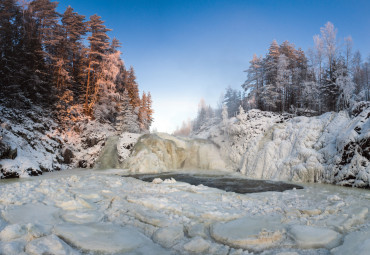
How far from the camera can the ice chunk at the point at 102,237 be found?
2883mm

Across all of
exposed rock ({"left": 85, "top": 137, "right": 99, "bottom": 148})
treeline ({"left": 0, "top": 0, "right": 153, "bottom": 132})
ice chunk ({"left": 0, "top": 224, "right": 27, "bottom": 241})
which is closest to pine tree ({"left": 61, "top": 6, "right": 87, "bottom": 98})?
treeline ({"left": 0, "top": 0, "right": 153, "bottom": 132})

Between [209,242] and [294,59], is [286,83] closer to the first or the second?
[294,59]

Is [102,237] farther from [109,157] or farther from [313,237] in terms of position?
[109,157]

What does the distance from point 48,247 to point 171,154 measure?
1507cm

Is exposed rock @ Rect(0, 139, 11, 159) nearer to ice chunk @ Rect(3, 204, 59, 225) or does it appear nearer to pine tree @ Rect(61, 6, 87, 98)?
ice chunk @ Rect(3, 204, 59, 225)

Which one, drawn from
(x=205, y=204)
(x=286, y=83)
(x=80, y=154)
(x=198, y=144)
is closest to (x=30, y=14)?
(x=80, y=154)

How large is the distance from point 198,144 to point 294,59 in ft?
67.5

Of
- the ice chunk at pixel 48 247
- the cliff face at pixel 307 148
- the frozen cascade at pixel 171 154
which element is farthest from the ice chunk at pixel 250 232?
the frozen cascade at pixel 171 154

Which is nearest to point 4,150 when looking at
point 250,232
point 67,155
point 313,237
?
point 67,155

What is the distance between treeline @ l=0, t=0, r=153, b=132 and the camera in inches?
706

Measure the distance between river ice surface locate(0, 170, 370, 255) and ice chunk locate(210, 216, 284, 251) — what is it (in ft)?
0.05

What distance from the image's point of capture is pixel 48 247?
2650 mm

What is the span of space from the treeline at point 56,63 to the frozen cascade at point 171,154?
21.7 feet

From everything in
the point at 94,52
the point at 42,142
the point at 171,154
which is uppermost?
the point at 94,52
